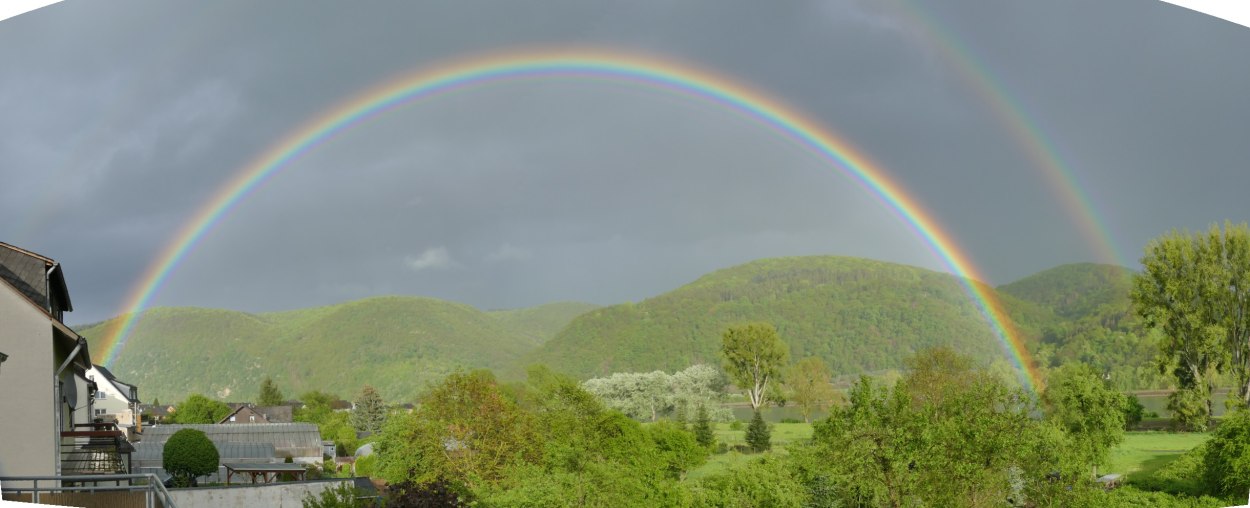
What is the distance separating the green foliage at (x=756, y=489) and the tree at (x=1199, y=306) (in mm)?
43034

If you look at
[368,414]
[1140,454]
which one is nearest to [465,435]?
[1140,454]

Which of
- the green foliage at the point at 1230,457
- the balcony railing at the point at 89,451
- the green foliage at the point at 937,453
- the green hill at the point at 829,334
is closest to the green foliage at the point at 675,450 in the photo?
the green foliage at the point at 937,453

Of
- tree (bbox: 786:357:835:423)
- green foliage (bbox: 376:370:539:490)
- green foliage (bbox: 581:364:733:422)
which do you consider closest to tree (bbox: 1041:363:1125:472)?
green foliage (bbox: 376:370:539:490)

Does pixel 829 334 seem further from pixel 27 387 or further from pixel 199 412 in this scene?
pixel 27 387

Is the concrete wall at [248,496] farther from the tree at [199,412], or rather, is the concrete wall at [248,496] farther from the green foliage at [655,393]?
the tree at [199,412]

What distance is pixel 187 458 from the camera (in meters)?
44.5

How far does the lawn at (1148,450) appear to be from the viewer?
4694 cm

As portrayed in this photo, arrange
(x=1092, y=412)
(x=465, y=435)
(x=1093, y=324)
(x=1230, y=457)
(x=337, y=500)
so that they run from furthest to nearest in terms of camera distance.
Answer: (x=1093, y=324) → (x=1092, y=412) → (x=465, y=435) → (x=1230, y=457) → (x=337, y=500)

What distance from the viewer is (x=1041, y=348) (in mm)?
139500

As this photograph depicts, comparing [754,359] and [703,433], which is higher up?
[754,359]

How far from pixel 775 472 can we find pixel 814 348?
513 feet

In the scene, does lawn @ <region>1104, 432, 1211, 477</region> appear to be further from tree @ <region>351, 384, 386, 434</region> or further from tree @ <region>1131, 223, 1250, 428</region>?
tree @ <region>351, 384, 386, 434</region>

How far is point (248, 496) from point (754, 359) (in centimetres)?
9506

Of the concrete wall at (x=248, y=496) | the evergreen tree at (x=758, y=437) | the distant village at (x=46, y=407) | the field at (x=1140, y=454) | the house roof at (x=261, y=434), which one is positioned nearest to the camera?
the distant village at (x=46, y=407)
